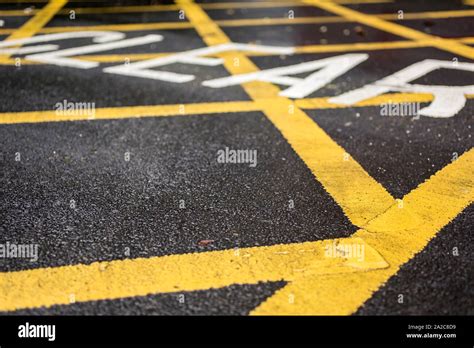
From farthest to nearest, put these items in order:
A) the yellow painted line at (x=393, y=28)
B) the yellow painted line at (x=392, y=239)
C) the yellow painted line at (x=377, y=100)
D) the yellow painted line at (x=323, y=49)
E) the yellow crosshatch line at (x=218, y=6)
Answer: the yellow crosshatch line at (x=218, y=6), the yellow painted line at (x=393, y=28), the yellow painted line at (x=323, y=49), the yellow painted line at (x=377, y=100), the yellow painted line at (x=392, y=239)

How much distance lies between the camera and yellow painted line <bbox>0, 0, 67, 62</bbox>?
26.1 ft

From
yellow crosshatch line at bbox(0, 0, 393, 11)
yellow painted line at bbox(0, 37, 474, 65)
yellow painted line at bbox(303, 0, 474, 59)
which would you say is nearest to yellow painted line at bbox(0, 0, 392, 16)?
yellow crosshatch line at bbox(0, 0, 393, 11)

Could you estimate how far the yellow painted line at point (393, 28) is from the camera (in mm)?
6966

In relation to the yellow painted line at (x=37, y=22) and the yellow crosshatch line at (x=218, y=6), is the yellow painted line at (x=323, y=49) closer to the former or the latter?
the yellow painted line at (x=37, y=22)

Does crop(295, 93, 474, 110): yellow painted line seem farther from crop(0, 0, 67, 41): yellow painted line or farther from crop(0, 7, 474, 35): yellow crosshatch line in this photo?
crop(0, 0, 67, 41): yellow painted line

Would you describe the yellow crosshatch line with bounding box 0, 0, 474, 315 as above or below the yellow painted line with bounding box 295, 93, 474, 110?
below

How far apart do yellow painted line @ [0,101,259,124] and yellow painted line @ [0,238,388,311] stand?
225 cm

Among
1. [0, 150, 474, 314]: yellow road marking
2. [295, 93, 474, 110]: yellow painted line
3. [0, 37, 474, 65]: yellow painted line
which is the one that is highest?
[0, 37, 474, 65]: yellow painted line

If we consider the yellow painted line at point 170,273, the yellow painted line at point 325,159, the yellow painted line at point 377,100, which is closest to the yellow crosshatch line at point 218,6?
the yellow painted line at point 325,159

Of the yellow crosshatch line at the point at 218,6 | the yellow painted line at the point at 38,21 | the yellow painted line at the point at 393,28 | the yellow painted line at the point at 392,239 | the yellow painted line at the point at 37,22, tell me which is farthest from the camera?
the yellow crosshatch line at the point at 218,6

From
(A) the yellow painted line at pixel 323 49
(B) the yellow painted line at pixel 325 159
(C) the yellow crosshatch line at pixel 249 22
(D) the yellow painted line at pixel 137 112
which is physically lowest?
(B) the yellow painted line at pixel 325 159

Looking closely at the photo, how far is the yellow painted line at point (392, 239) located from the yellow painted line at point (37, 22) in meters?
5.04

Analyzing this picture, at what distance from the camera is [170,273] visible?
2615 mm
